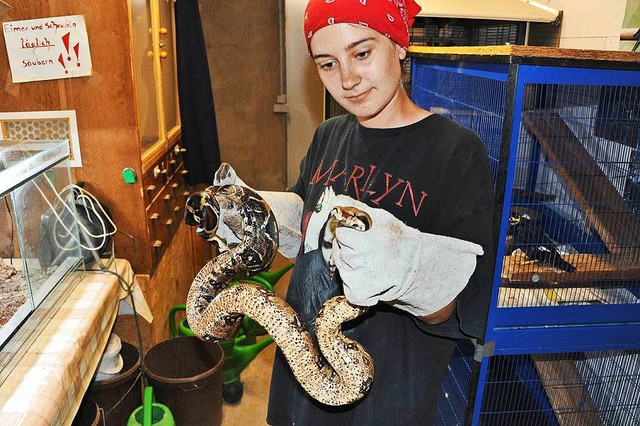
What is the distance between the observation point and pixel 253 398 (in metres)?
2.76

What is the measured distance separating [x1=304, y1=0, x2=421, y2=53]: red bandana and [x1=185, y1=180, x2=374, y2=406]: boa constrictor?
1.13 ft

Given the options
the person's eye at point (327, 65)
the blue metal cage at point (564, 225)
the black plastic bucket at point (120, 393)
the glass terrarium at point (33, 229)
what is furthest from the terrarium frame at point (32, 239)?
the blue metal cage at point (564, 225)

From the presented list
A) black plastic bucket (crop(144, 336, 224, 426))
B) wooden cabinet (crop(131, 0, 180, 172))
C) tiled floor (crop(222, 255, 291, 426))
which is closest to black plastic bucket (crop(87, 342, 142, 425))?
black plastic bucket (crop(144, 336, 224, 426))

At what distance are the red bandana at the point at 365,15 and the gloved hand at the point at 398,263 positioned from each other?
0.37 metres

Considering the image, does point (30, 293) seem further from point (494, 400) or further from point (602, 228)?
point (602, 228)

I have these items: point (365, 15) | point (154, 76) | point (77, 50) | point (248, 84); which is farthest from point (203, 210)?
point (248, 84)

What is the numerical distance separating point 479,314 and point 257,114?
13.9 feet

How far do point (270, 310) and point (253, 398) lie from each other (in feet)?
6.53

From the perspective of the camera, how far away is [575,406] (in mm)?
1922

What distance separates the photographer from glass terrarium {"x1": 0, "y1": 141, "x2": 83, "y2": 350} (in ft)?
4.93

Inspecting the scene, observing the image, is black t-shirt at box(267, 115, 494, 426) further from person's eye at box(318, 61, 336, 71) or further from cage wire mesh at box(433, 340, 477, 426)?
cage wire mesh at box(433, 340, 477, 426)

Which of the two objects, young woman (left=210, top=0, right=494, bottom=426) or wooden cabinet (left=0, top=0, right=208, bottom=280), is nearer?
young woman (left=210, top=0, right=494, bottom=426)

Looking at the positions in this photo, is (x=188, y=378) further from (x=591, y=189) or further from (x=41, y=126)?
(x=591, y=189)

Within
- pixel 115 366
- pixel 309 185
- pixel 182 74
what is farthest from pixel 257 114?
pixel 309 185
